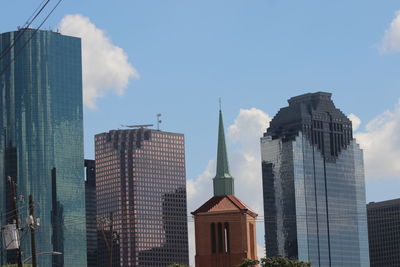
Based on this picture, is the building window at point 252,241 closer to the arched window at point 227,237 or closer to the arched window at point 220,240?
the arched window at point 227,237

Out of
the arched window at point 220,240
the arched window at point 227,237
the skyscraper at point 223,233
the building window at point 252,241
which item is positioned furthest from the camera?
the building window at point 252,241

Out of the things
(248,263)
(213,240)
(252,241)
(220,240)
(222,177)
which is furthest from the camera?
(222,177)

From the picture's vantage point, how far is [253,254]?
597 ft

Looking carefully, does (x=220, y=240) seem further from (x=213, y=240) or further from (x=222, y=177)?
(x=222, y=177)

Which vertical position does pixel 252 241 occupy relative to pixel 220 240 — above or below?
below

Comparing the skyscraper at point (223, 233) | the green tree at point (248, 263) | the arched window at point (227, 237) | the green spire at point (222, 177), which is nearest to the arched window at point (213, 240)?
the skyscraper at point (223, 233)

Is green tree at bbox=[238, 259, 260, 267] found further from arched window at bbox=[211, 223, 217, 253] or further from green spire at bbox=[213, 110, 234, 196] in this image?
green spire at bbox=[213, 110, 234, 196]

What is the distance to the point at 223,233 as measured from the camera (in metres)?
178

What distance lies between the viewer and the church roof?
178 meters

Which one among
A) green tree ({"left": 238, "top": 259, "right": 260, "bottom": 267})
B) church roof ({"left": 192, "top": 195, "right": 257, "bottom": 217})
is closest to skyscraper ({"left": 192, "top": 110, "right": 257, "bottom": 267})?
church roof ({"left": 192, "top": 195, "right": 257, "bottom": 217})

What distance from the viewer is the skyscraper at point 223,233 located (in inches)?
6895

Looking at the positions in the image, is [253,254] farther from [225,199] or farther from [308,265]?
[308,265]

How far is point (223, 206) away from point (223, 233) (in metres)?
4.31

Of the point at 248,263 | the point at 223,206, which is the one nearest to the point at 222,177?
the point at 223,206
